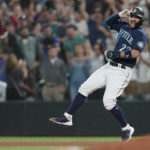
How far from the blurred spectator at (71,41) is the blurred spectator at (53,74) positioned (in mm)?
790

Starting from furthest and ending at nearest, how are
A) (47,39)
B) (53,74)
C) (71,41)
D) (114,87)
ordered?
1. (71,41)
2. (47,39)
3. (53,74)
4. (114,87)

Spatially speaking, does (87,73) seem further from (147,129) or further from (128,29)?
(128,29)

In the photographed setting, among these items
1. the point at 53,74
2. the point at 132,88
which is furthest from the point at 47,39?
the point at 132,88

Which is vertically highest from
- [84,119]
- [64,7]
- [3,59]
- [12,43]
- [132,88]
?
[64,7]

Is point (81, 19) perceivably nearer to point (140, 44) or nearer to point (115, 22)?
point (115, 22)

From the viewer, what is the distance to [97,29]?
15.0 meters

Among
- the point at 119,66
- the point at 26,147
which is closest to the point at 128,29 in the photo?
the point at 119,66

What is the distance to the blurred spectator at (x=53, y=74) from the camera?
13.4 meters

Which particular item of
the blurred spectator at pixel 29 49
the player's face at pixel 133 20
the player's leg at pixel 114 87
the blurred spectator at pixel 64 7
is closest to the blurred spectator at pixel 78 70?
the blurred spectator at pixel 29 49

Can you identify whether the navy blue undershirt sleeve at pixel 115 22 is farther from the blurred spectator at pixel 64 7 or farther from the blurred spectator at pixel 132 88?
the blurred spectator at pixel 64 7

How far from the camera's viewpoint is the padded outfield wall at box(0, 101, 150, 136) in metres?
13.6

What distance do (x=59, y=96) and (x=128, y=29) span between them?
386 cm

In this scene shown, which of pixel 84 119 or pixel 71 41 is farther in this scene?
pixel 71 41

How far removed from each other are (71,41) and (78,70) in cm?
104
